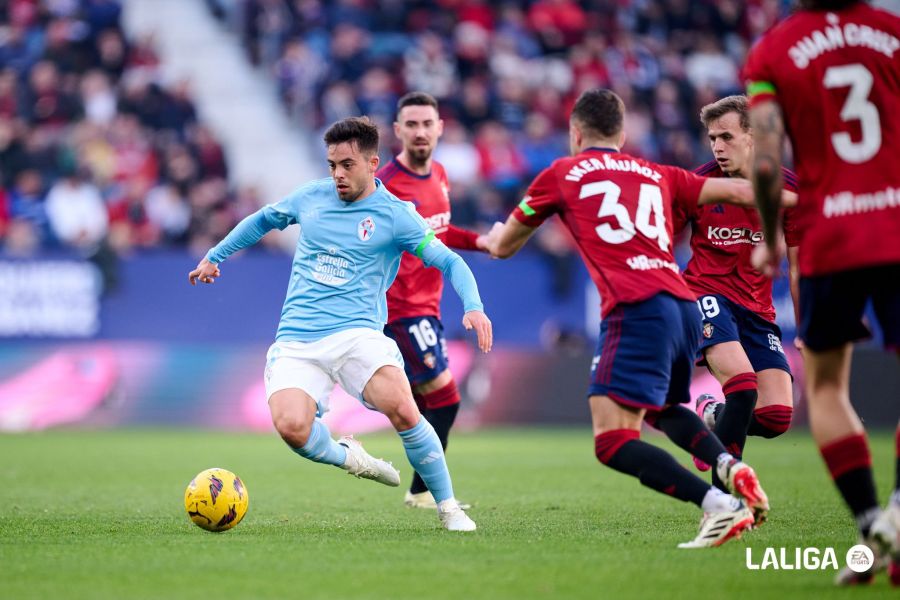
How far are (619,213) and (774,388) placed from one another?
8.57 feet

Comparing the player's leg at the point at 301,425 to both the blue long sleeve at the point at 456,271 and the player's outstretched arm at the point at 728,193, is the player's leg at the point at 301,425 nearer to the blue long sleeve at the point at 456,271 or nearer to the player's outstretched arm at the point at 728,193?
the blue long sleeve at the point at 456,271

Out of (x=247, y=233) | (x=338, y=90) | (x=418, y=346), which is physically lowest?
(x=418, y=346)

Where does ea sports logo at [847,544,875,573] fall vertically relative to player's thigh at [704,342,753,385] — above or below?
below

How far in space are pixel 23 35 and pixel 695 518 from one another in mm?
17848

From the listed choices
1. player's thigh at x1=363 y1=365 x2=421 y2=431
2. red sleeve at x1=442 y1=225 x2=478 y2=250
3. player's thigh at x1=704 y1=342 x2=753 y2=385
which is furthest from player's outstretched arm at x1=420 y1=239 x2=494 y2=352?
player's thigh at x1=704 y1=342 x2=753 y2=385

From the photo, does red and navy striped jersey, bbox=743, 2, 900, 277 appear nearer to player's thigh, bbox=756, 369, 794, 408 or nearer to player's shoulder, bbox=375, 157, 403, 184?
player's thigh, bbox=756, 369, 794, 408

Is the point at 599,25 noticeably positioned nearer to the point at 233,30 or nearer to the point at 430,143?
the point at 233,30

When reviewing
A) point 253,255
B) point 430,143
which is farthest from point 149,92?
point 430,143

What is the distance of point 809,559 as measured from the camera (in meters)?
6.48

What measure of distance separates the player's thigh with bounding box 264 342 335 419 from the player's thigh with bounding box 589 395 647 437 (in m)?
1.85

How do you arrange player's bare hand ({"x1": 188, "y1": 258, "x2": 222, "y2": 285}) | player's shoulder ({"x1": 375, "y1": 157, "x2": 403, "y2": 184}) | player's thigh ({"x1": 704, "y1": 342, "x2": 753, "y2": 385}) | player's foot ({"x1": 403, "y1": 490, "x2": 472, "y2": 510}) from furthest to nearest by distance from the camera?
player's shoulder ({"x1": 375, "y1": 157, "x2": 403, "y2": 184}) < player's foot ({"x1": 403, "y1": 490, "x2": 472, "y2": 510}) < player's thigh ({"x1": 704, "y1": 342, "x2": 753, "y2": 385}) < player's bare hand ({"x1": 188, "y1": 258, "x2": 222, "y2": 285})

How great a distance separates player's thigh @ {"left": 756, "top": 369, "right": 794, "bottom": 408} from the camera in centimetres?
880

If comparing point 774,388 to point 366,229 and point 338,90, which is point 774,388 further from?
point 338,90

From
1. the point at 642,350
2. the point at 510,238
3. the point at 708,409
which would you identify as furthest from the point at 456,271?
the point at 708,409
